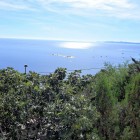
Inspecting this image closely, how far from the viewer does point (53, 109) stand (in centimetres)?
303

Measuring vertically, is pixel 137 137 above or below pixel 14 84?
below

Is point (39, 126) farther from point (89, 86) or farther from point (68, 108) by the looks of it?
point (89, 86)

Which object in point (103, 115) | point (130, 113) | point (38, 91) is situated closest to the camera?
point (38, 91)

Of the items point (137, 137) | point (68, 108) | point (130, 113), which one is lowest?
point (137, 137)

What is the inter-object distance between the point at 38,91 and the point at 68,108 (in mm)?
400

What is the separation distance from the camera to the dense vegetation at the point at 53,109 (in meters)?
3.02

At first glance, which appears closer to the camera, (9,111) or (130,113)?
(9,111)

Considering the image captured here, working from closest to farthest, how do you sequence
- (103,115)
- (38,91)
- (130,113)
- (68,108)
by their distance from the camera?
1. (68,108)
2. (38,91)
3. (103,115)
4. (130,113)

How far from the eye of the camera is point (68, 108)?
9.78ft

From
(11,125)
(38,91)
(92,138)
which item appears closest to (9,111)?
(11,125)

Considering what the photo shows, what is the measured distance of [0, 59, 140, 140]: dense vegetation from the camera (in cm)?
302

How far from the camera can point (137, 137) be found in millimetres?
4012

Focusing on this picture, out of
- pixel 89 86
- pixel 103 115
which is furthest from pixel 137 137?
pixel 89 86

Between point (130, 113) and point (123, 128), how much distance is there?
0.24 m
